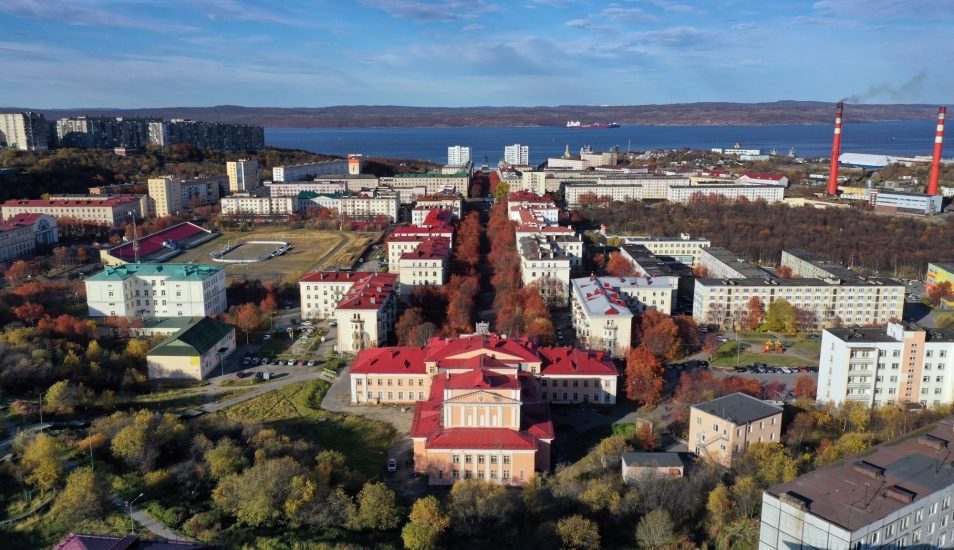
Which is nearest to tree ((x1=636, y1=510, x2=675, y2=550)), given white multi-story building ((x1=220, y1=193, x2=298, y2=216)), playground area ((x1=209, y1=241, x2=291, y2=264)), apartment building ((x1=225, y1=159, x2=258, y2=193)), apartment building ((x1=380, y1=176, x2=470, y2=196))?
playground area ((x1=209, y1=241, x2=291, y2=264))

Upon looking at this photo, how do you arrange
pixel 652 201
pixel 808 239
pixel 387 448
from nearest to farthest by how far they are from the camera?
pixel 387 448
pixel 808 239
pixel 652 201

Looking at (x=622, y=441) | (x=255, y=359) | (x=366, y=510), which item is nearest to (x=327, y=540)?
(x=366, y=510)

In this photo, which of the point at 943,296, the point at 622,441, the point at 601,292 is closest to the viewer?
the point at 622,441

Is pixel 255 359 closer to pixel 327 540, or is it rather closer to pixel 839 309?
pixel 327 540

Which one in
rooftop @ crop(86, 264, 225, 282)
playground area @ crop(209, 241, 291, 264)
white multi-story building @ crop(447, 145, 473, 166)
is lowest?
playground area @ crop(209, 241, 291, 264)

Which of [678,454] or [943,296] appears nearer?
[678,454]

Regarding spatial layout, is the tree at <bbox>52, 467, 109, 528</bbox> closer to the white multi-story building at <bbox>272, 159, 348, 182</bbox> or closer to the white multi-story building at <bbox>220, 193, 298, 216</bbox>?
the white multi-story building at <bbox>220, 193, 298, 216</bbox>

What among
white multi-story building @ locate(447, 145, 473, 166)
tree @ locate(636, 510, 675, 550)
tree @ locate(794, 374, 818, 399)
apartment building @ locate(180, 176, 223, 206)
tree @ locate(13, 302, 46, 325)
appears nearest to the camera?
tree @ locate(636, 510, 675, 550)

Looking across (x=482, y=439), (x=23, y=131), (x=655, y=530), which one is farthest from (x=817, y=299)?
(x=23, y=131)
